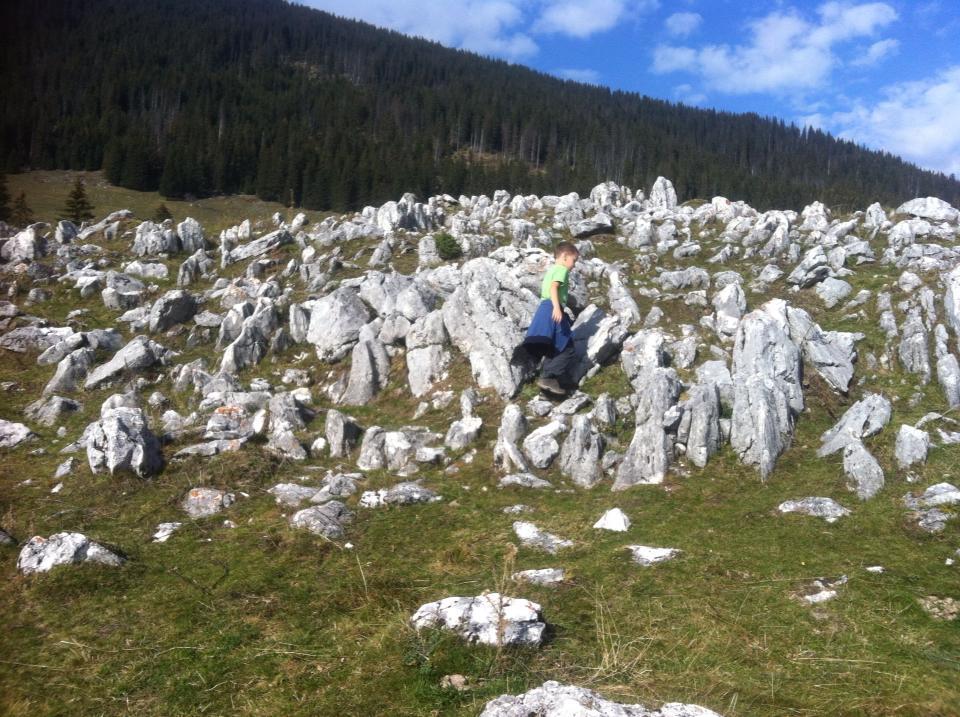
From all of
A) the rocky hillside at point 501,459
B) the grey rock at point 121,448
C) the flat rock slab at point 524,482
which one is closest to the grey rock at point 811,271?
the rocky hillside at point 501,459

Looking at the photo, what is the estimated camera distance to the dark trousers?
1316cm

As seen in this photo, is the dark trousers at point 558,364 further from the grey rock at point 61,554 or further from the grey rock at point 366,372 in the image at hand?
the grey rock at point 61,554

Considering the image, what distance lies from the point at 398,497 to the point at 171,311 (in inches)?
599

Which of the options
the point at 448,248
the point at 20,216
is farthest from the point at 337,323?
the point at 20,216

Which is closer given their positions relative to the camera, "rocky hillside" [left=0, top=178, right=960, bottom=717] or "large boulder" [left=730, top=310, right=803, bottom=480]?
"rocky hillside" [left=0, top=178, right=960, bottom=717]

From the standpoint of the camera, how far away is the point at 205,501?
1025 centimetres

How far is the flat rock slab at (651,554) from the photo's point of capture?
307 inches

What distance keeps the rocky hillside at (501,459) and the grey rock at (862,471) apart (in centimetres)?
6

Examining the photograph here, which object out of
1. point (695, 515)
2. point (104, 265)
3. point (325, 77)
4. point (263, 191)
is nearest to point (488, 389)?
point (695, 515)

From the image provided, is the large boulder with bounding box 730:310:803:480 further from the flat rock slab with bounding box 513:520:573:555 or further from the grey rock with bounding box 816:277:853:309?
the grey rock with bounding box 816:277:853:309

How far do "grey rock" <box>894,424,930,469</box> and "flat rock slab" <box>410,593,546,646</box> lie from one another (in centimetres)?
835

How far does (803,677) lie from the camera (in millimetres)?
5250

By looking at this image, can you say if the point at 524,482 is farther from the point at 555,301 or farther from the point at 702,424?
the point at 555,301

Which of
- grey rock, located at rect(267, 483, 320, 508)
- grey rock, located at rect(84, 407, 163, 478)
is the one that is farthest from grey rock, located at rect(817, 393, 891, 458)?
grey rock, located at rect(84, 407, 163, 478)
